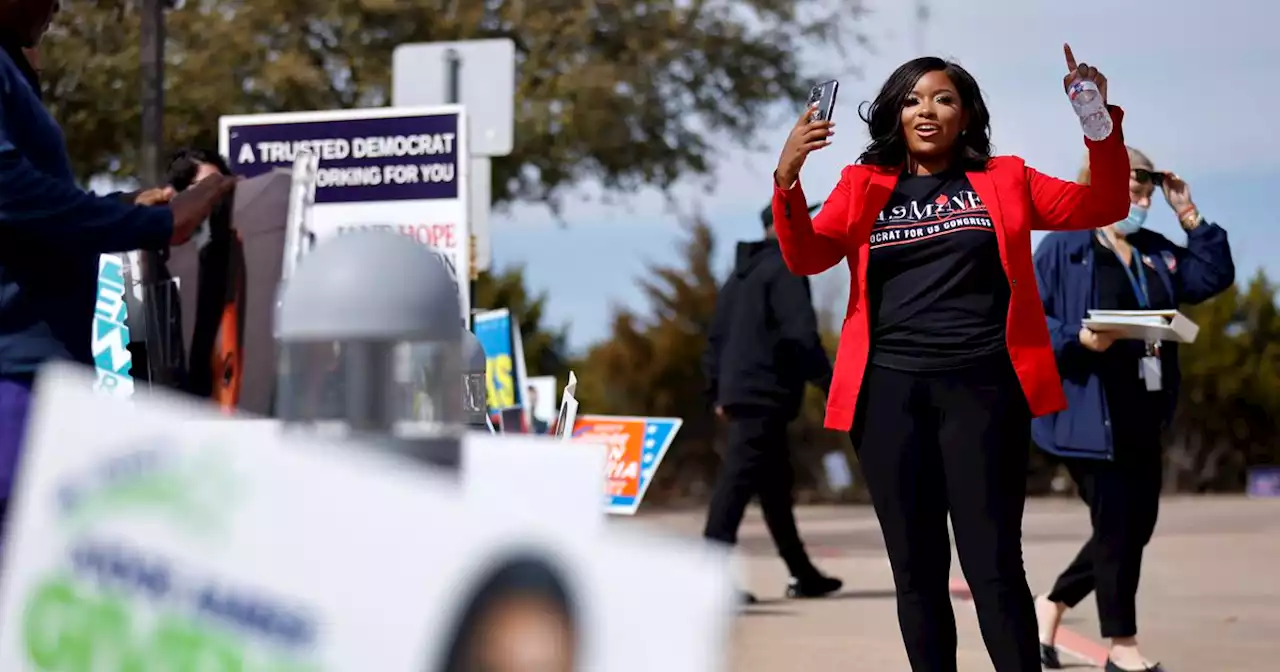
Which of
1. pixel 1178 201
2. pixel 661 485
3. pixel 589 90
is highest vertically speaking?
pixel 589 90

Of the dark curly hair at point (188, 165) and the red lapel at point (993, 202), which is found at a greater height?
the dark curly hair at point (188, 165)

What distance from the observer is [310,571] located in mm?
1755

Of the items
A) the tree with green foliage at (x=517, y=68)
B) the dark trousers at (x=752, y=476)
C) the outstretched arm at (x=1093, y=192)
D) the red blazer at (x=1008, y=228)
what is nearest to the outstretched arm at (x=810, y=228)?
the red blazer at (x=1008, y=228)

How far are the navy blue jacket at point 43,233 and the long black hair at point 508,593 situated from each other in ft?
5.22

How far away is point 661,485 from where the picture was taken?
26609 millimetres

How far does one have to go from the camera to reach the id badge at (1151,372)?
22.7 feet

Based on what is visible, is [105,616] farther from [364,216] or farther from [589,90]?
[589,90]

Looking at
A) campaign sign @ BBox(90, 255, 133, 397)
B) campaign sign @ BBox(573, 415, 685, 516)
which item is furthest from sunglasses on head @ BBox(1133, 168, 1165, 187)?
campaign sign @ BBox(90, 255, 133, 397)

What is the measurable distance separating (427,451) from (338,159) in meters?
6.77

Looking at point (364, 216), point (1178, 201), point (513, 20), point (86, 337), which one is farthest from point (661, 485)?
point (86, 337)

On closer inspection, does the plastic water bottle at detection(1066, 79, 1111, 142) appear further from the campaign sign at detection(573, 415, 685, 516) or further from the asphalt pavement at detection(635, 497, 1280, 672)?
the campaign sign at detection(573, 415, 685, 516)

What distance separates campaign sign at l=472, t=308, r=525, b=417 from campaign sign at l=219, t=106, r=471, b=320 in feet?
9.50

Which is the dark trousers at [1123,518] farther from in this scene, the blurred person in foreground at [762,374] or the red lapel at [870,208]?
the blurred person in foreground at [762,374]

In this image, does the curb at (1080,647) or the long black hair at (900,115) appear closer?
the long black hair at (900,115)
